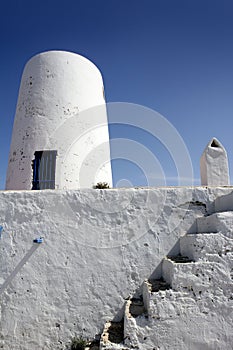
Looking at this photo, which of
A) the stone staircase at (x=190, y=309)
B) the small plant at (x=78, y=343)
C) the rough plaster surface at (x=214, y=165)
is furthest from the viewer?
the rough plaster surface at (x=214, y=165)

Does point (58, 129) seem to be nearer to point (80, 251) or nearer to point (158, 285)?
point (80, 251)

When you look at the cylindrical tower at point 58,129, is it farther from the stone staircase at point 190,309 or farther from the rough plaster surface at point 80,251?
the stone staircase at point 190,309

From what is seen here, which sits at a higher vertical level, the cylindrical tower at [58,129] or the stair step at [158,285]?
the cylindrical tower at [58,129]

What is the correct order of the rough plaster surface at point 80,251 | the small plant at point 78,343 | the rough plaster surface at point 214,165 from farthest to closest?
1. the rough plaster surface at point 214,165
2. the rough plaster surface at point 80,251
3. the small plant at point 78,343

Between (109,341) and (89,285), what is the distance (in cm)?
155

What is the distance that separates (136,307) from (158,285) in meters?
0.69

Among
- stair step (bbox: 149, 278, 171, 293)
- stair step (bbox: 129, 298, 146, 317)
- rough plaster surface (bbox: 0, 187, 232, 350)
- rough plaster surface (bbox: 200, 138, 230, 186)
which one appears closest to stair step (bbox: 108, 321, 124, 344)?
rough plaster surface (bbox: 0, 187, 232, 350)

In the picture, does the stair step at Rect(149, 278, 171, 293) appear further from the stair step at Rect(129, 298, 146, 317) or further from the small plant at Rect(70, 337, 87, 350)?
the small plant at Rect(70, 337, 87, 350)

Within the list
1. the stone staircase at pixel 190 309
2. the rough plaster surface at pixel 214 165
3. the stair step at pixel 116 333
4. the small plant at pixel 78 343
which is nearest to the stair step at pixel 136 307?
the stone staircase at pixel 190 309

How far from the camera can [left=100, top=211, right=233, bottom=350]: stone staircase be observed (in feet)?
17.5

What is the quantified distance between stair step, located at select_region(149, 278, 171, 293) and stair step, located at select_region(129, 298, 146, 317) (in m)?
0.52

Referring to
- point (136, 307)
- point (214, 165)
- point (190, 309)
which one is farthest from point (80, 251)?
point (214, 165)

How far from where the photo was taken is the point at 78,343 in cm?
621

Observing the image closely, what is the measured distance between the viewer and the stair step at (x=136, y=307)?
225 inches
